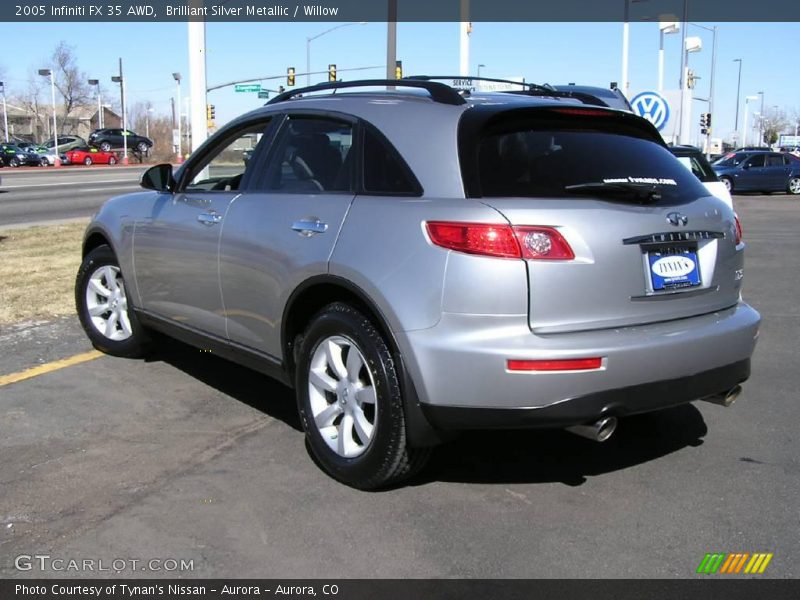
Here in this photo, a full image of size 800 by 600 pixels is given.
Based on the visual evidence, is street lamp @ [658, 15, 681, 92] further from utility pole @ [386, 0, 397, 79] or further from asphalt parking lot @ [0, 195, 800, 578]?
asphalt parking lot @ [0, 195, 800, 578]

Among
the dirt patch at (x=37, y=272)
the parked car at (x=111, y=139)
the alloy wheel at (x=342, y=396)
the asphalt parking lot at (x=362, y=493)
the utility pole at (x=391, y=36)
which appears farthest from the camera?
the parked car at (x=111, y=139)

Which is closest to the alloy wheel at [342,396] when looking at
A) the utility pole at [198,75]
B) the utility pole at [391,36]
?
the utility pole at [198,75]

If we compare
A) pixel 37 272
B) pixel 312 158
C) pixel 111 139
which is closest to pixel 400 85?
pixel 312 158

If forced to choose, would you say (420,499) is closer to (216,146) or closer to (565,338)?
(565,338)

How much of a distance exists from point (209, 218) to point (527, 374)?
2.27 meters

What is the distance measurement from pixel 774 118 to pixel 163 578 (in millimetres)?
154596

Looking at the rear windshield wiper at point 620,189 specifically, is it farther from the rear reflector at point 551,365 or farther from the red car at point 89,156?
the red car at point 89,156

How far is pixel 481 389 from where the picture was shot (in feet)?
10.6

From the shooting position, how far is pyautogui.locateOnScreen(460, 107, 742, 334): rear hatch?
3256mm

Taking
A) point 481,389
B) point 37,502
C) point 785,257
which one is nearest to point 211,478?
point 37,502

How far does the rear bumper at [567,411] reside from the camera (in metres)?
3.24

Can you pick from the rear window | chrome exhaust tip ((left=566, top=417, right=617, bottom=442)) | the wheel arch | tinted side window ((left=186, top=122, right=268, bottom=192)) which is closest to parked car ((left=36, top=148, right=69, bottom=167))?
tinted side window ((left=186, top=122, right=268, bottom=192))

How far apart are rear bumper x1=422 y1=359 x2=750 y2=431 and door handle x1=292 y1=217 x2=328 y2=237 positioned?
3.37 feet

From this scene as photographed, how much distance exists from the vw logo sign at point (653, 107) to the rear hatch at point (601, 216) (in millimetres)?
12797
